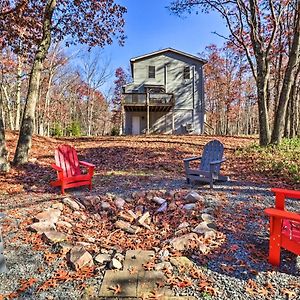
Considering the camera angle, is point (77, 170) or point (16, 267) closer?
point (16, 267)

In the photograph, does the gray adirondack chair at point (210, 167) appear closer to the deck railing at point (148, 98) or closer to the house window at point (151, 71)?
the deck railing at point (148, 98)

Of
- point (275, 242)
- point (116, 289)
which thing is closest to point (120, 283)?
point (116, 289)

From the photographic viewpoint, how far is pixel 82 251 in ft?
9.34

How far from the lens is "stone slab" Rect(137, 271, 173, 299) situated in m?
2.28

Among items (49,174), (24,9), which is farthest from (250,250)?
(24,9)

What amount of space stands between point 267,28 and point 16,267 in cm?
1426

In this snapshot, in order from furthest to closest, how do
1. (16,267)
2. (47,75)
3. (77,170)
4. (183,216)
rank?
(47,75) < (77,170) < (183,216) < (16,267)

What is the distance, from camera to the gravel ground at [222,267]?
2.31 m

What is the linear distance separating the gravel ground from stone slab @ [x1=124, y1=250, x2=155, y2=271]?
0.26 metres

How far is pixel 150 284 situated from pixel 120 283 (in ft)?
0.89

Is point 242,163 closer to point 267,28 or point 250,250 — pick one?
point 250,250

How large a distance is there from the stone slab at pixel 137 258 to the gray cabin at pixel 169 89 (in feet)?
54.7

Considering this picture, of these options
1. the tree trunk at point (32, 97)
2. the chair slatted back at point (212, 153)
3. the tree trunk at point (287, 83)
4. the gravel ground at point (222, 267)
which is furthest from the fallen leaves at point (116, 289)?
the tree trunk at point (287, 83)

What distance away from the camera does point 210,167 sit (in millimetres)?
→ 5020
